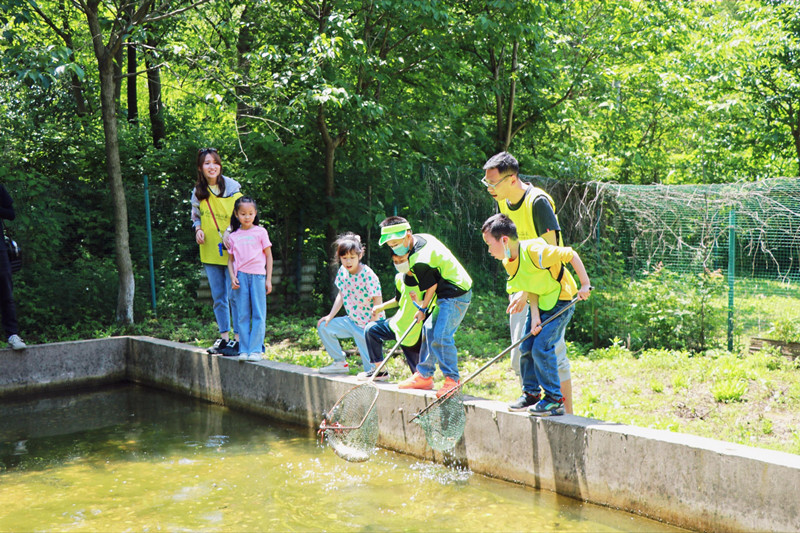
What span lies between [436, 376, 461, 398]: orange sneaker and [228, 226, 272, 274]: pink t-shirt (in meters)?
2.68

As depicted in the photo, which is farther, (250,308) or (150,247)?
(150,247)

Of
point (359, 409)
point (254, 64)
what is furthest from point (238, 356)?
point (254, 64)

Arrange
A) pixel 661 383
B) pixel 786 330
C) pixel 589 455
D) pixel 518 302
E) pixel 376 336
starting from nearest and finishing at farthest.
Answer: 1. pixel 589 455
2. pixel 518 302
3. pixel 376 336
4. pixel 661 383
5. pixel 786 330

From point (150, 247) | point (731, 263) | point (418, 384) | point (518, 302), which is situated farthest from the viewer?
point (150, 247)

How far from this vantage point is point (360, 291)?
22.4 ft

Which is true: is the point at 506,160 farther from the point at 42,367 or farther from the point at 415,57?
the point at 415,57

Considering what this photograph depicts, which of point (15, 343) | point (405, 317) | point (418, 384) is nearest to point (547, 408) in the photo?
point (418, 384)

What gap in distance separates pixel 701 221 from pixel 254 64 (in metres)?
6.64

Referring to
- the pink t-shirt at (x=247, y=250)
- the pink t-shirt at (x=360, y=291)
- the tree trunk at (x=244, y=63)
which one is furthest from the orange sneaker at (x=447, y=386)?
the tree trunk at (x=244, y=63)

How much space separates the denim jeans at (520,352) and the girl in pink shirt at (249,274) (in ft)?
9.73

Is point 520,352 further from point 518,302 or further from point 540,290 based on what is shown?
point 540,290

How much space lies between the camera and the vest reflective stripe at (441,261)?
225 inches

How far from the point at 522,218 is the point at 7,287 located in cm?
621

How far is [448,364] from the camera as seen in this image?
5781mm
